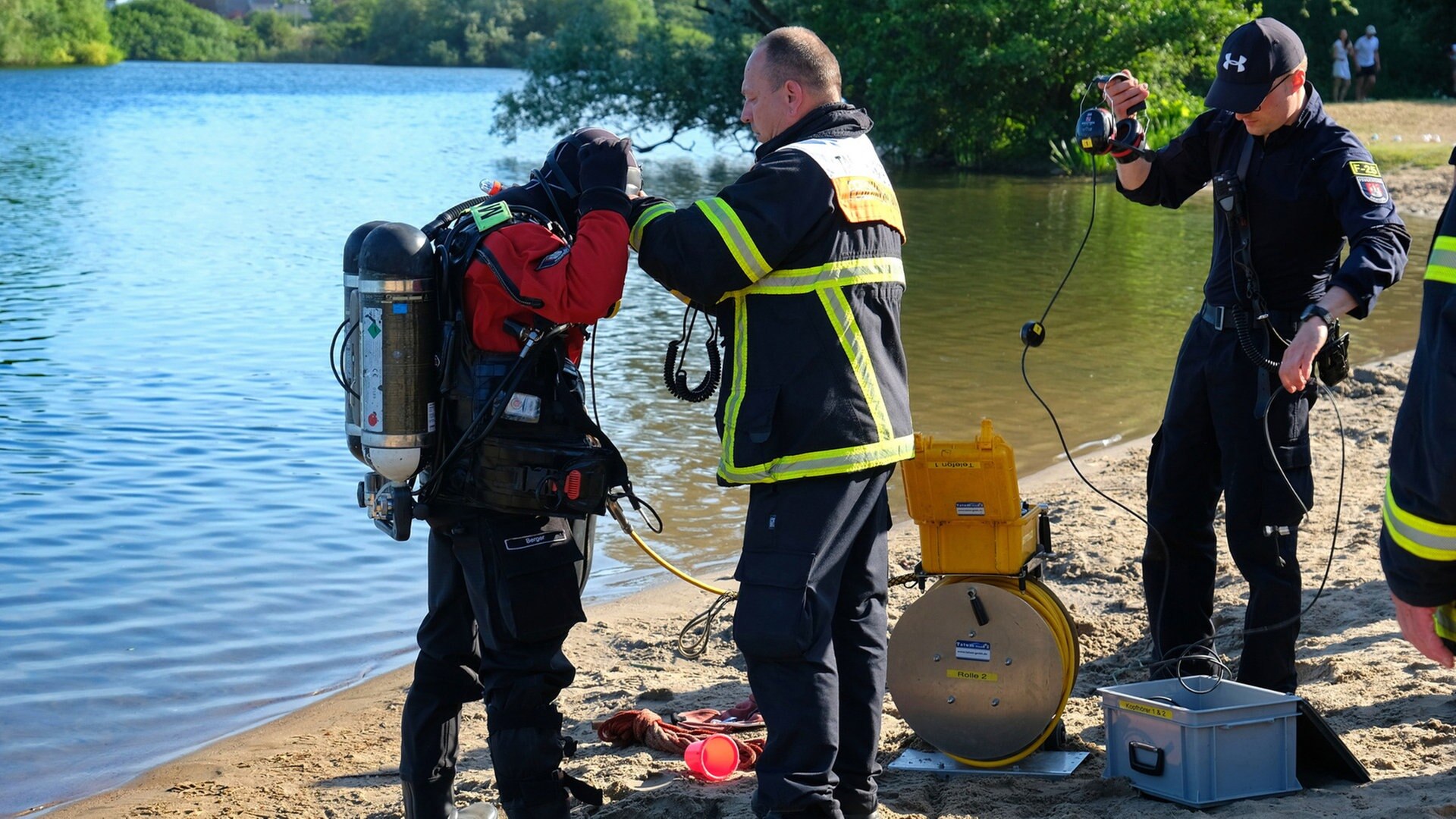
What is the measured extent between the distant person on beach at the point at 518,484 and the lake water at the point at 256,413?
6.22 ft

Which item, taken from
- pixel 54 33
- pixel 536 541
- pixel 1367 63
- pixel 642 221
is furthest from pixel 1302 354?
pixel 54 33

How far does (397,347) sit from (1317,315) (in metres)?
2.46

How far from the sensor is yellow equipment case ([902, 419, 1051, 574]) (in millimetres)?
3928

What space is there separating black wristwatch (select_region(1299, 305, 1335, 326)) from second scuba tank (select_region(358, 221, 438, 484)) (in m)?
2.35

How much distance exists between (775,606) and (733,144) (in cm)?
3348

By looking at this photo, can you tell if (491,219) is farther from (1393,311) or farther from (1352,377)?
(1393,311)

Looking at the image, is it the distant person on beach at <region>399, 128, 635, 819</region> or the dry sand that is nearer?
A: the distant person on beach at <region>399, 128, 635, 819</region>

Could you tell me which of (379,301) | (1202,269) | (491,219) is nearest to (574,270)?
(491,219)

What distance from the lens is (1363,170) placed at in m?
3.94

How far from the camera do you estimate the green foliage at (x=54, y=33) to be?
68.2 meters

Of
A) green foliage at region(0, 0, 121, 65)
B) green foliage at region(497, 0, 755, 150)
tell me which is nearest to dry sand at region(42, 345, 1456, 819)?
green foliage at region(497, 0, 755, 150)

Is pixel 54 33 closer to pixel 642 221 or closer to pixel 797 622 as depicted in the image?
pixel 642 221

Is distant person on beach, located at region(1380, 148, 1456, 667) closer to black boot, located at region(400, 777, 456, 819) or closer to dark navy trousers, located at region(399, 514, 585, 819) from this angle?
dark navy trousers, located at region(399, 514, 585, 819)

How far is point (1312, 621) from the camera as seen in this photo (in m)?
5.07
